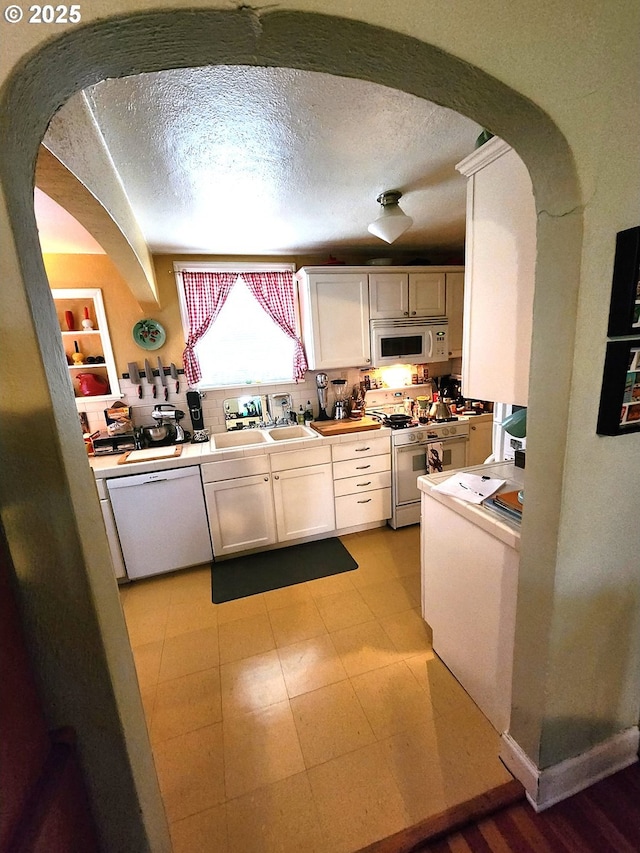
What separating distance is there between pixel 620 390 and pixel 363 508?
2.24m

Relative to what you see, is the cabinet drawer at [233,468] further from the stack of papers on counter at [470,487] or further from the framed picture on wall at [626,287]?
the framed picture on wall at [626,287]

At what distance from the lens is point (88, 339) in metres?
2.78

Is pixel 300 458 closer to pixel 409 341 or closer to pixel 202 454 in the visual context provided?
pixel 202 454

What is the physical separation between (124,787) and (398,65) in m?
1.60

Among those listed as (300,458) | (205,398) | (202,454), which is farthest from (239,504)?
(205,398)

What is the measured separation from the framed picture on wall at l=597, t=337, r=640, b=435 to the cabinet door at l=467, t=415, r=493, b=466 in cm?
215

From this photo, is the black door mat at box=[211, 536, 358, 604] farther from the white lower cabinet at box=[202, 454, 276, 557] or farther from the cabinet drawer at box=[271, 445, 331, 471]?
the cabinet drawer at box=[271, 445, 331, 471]

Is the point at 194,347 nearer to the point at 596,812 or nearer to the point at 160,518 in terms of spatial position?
the point at 160,518

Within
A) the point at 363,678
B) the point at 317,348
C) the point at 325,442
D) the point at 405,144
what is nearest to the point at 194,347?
the point at 317,348

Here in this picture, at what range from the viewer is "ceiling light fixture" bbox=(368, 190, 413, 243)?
6.25 ft

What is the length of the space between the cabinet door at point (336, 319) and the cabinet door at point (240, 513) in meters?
1.18

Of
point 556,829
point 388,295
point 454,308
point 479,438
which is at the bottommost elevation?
point 556,829

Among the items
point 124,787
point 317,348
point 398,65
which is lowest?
point 124,787

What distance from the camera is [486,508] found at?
1337 mm
